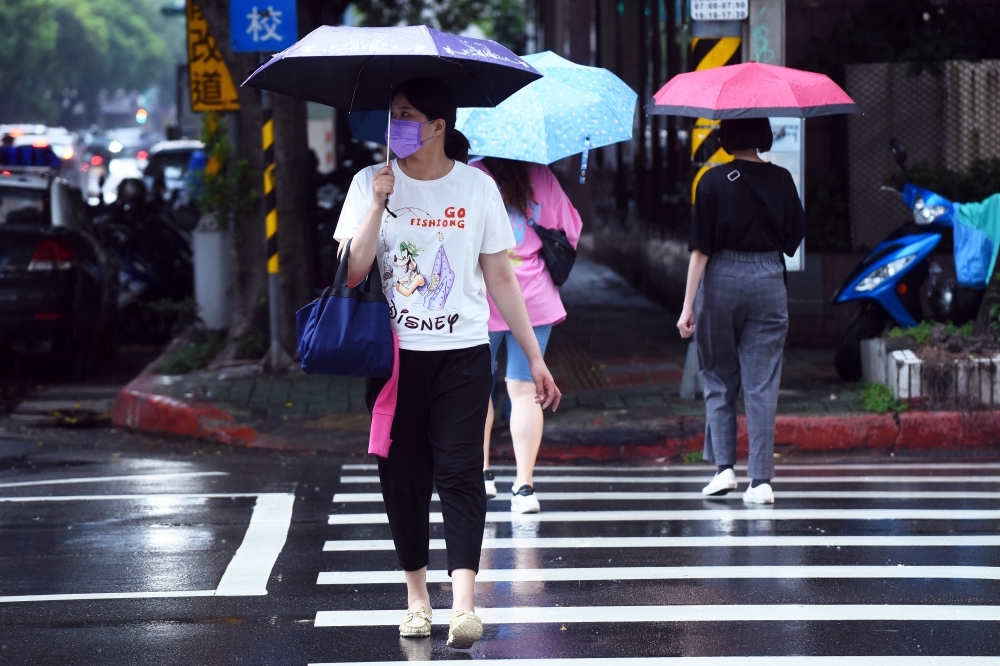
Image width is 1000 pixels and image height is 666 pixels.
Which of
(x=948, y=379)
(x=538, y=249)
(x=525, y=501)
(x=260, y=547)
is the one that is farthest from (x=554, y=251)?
(x=948, y=379)

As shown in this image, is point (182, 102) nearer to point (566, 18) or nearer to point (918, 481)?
point (566, 18)

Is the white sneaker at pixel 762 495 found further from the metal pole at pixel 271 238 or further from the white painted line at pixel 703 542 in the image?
the metal pole at pixel 271 238

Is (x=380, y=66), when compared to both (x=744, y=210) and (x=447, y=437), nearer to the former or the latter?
(x=447, y=437)

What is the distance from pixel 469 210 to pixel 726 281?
2504mm

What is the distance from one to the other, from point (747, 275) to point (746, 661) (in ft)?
8.70

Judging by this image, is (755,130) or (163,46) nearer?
(755,130)

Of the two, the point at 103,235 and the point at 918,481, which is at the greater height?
the point at 103,235

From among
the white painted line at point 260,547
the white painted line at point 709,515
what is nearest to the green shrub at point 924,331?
the white painted line at point 709,515

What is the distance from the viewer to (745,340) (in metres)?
6.91

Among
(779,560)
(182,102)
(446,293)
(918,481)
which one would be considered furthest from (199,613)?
(182,102)

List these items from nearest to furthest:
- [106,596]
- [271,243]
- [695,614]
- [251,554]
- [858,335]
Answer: [695,614] < [106,596] < [251,554] < [858,335] < [271,243]

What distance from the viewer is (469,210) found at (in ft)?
15.0

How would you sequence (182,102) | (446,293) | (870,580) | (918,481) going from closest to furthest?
(446,293) < (870,580) < (918,481) < (182,102)

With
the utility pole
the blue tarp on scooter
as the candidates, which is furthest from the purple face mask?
the utility pole
